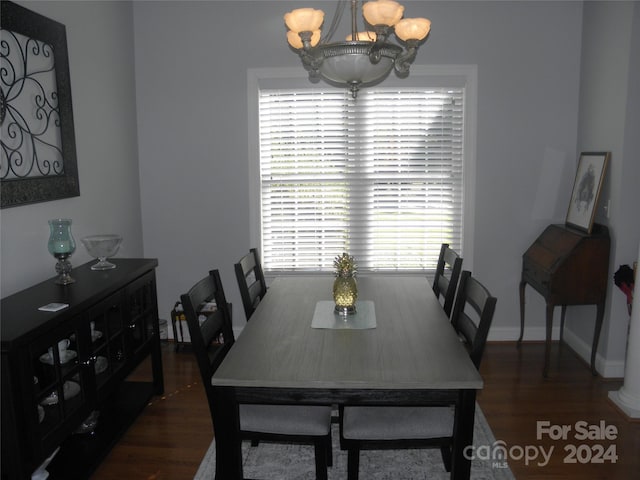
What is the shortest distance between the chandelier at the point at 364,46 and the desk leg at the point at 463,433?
4.28 ft

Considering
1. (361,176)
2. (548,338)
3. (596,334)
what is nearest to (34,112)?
(361,176)

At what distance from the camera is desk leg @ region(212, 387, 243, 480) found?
80.0 inches

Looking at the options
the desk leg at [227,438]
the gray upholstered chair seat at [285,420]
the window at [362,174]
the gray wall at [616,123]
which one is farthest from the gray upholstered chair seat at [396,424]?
the window at [362,174]

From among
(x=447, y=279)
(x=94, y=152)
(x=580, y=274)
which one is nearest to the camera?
(x=447, y=279)

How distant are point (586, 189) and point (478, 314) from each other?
203cm

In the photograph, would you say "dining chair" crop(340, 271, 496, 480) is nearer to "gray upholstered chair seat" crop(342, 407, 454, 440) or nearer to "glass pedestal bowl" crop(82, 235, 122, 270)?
"gray upholstered chair seat" crop(342, 407, 454, 440)

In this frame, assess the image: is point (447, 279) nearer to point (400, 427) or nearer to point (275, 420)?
point (400, 427)

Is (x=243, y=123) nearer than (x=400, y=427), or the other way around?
(x=400, y=427)

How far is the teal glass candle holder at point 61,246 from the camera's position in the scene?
2.71 meters

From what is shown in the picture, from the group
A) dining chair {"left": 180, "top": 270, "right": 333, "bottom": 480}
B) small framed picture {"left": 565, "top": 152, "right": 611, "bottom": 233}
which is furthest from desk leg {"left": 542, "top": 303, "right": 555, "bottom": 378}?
dining chair {"left": 180, "top": 270, "right": 333, "bottom": 480}

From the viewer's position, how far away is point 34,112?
9.05ft

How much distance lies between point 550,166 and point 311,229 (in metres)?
1.87

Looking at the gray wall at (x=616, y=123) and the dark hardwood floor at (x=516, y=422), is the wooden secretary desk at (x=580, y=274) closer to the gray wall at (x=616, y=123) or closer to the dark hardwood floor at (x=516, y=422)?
the gray wall at (x=616, y=123)

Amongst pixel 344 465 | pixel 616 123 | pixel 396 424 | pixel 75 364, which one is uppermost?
pixel 616 123
